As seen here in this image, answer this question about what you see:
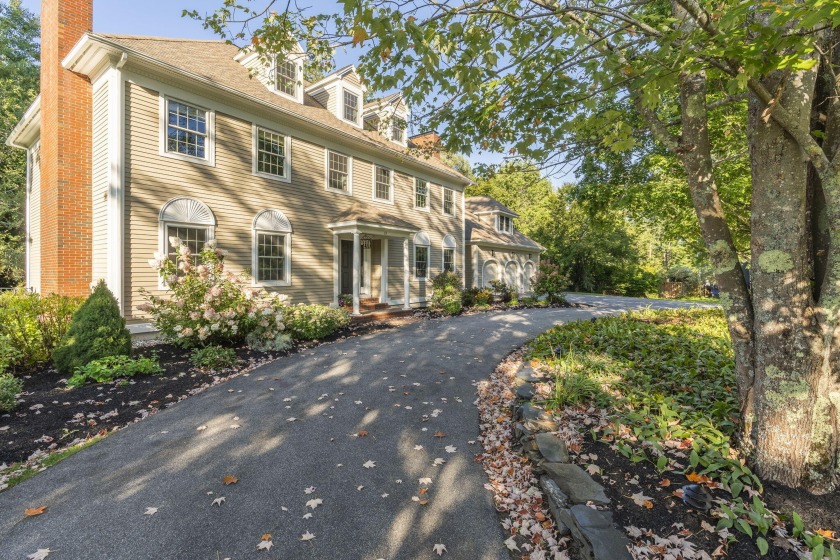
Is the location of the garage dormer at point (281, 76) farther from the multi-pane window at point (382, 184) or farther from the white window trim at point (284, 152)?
the multi-pane window at point (382, 184)

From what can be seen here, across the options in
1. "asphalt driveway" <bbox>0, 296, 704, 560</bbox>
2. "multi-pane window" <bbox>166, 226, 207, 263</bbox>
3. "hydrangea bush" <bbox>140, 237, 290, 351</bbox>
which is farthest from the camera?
"multi-pane window" <bbox>166, 226, 207, 263</bbox>

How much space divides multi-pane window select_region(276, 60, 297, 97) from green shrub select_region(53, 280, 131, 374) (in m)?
8.25

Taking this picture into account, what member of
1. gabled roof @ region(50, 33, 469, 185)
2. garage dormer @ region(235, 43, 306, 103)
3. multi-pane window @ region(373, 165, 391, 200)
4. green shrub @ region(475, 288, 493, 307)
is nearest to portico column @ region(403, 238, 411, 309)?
multi-pane window @ region(373, 165, 391, 200)

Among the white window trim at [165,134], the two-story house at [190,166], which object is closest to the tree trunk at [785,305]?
the two-story house at [190,166]

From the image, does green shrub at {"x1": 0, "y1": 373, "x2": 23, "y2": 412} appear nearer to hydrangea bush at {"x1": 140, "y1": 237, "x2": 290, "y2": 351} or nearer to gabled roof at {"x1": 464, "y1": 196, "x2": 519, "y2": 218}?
hydrangea bush at {"x1": 140, "y1": 237, "x2": 290, "y2": 351}

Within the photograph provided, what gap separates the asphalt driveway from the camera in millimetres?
2514

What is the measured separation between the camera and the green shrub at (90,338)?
5.69 metres

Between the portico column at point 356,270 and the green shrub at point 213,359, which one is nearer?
the green shrub at point 213,359

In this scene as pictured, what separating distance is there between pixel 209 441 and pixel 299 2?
4.71 meters

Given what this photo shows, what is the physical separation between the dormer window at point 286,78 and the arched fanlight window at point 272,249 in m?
4.09

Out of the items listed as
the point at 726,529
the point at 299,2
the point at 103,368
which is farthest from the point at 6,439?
the point at 726,529

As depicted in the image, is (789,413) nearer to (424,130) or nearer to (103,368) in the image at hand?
(424,130)

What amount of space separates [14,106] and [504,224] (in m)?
23.3

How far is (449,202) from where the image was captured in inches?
677
